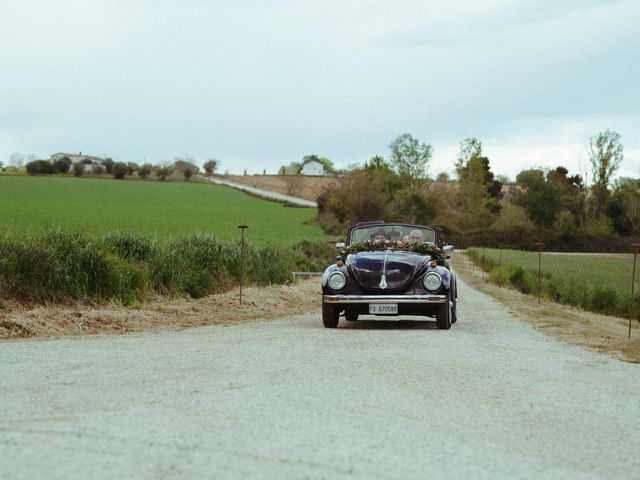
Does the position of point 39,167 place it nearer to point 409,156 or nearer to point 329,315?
point 409,156

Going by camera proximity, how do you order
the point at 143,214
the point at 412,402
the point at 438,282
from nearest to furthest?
the point at 412,402, the point at 438,282, the point at 143,214

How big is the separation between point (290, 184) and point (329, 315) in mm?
124449

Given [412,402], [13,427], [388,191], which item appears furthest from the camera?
[388,191]

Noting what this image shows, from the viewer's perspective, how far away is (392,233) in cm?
1752

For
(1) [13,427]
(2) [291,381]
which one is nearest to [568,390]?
(2) [291,381]

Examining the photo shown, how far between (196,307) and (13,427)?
1286 cm

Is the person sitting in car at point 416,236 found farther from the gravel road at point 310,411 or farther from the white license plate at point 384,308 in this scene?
the gravel road at point 310,411

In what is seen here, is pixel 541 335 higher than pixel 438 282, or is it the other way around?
pixel 438 282

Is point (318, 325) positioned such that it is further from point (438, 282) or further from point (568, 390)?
point (568, 390)

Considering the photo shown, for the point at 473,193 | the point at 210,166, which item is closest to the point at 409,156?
the point at 473,193

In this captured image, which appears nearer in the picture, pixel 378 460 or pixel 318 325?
pixel 378 460

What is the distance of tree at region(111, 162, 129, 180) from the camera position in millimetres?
127287

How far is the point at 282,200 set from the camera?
124 meters

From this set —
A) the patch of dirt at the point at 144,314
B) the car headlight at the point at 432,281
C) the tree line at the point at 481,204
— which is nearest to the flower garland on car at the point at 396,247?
the car headlight at the point at 432,281
